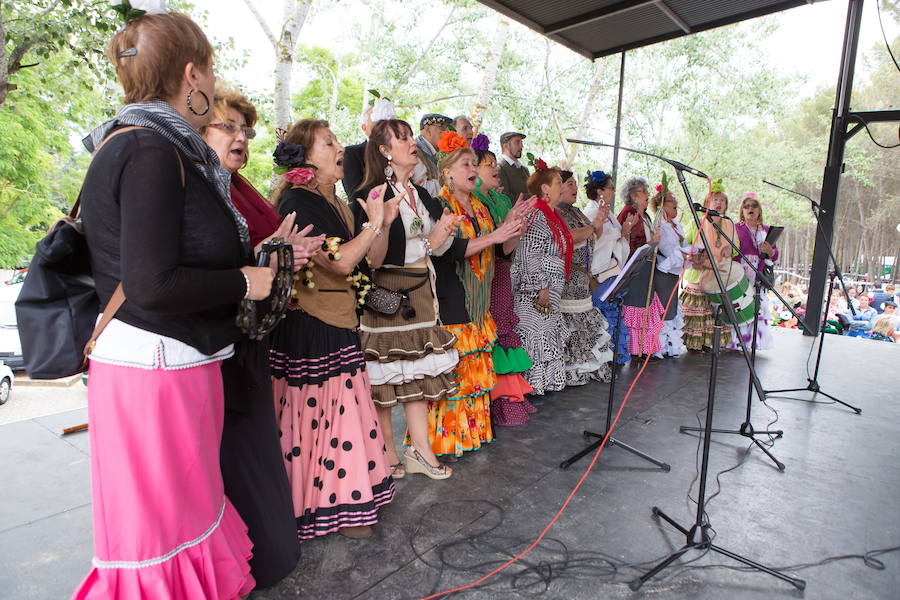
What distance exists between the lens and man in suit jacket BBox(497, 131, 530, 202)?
4.86 m

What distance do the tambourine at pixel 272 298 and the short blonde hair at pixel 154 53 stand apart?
48cm

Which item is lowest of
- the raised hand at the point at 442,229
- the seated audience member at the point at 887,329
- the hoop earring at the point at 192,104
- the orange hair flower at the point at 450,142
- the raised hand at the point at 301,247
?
the seated audience member at the point at 887,329

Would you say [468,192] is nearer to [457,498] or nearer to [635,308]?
[457,498]

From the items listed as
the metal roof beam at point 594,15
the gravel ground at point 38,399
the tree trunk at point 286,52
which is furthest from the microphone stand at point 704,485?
the tree trunk at point 286,52

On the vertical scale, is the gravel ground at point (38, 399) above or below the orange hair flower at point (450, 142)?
below

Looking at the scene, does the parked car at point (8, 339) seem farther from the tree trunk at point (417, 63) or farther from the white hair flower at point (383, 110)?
the tree trunk at point (417, 63)

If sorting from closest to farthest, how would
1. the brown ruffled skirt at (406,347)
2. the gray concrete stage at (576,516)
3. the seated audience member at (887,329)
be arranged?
the gray concrete stage at (576,516) < the brown ruffled skirt at (406,347) < the seated audience member at (887,329)

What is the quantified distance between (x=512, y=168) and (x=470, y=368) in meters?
2.37

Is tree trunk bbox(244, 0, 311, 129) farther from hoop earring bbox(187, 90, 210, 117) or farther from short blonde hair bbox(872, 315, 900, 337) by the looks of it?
short blonde hair bbox(872, 315, 900, 337)

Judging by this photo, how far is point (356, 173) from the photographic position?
307 centimetres

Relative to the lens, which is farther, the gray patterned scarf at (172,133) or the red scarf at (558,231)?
the red scarf at (558,231)

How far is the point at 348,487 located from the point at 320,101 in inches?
604

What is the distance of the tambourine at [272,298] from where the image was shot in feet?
5.10

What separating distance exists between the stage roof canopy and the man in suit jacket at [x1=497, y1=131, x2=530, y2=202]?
1.74 meters
